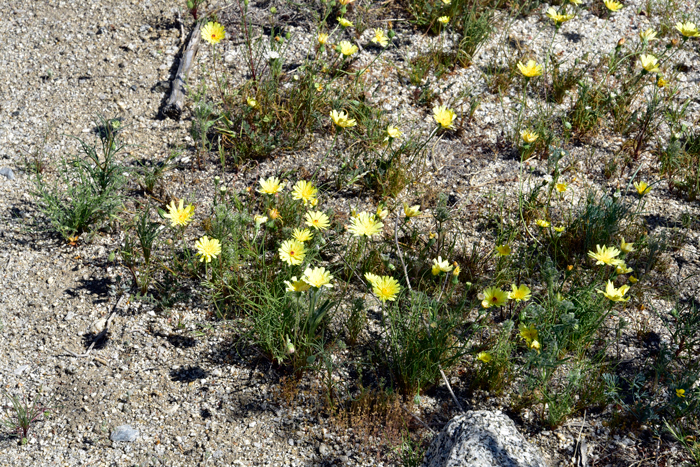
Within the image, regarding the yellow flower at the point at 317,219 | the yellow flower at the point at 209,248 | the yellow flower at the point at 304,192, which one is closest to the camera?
the yellow flower at the point at 209,248

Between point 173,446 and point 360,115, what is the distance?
7.66 feet

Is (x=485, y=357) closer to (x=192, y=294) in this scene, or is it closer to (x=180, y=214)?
(x=192, y=294)

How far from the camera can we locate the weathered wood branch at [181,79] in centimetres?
402

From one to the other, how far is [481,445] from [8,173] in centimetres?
308

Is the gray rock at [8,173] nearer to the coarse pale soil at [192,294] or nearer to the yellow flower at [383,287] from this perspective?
the coarse pale soil at [192,294]

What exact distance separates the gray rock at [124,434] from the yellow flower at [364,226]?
130 cm

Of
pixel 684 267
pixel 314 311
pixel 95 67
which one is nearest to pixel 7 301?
pixel 314 311

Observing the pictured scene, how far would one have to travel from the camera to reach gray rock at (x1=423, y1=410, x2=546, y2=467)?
7.16 ft

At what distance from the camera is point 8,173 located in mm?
3613

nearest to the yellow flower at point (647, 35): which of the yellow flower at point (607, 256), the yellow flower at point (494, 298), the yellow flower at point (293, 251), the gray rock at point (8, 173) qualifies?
the yellow flower at point (607, 256)

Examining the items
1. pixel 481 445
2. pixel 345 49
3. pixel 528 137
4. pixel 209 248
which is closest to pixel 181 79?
pixel 345 49

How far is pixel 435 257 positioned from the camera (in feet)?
10.9

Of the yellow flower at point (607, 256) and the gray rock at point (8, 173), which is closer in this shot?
the yellow flower at point (607, 256)

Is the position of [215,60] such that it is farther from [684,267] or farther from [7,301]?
[684,267]
